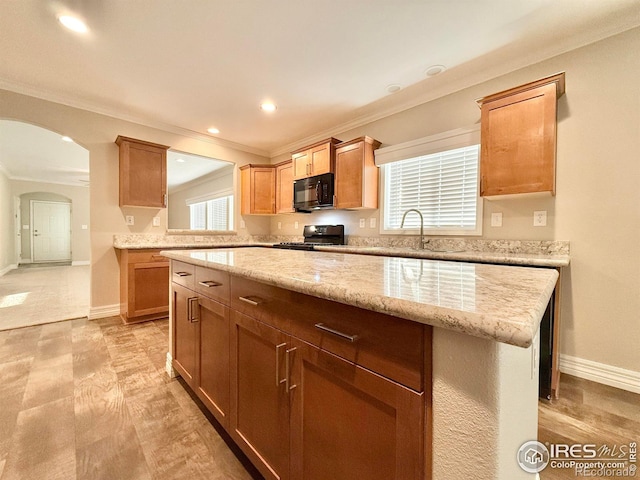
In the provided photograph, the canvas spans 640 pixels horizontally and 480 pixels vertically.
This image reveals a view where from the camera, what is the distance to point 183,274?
5.60 ft

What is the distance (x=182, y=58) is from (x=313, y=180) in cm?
189

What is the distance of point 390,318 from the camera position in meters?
0.61

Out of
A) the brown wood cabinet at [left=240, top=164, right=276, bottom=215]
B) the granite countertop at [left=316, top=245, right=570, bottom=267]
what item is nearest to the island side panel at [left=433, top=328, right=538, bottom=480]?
the granite countertop at [left=316, top=245, right=570, bottom=267]

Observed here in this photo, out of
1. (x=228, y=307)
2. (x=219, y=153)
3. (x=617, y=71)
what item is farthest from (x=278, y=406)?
(x=219, y=153)

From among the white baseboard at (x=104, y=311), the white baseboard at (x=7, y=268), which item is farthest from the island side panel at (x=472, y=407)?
the white baseboard at (x=7, y=268)

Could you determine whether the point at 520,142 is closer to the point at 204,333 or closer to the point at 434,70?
the point at 434,70

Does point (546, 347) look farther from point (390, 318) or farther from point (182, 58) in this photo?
point (182, 58)

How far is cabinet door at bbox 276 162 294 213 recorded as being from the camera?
4.26m

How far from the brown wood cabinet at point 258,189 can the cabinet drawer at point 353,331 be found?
366 centimetres

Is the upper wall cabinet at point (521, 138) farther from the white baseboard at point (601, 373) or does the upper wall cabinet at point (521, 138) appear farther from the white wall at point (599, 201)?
the white baseboard at point (601, 373)

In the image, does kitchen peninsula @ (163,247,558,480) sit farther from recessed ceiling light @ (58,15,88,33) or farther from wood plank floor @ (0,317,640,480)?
recessed ceiling light @ (58,15,88,33)

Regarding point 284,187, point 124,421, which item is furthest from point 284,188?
point 124,421

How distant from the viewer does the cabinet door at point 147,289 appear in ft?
9.91

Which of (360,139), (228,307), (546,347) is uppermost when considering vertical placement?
(360,139)
